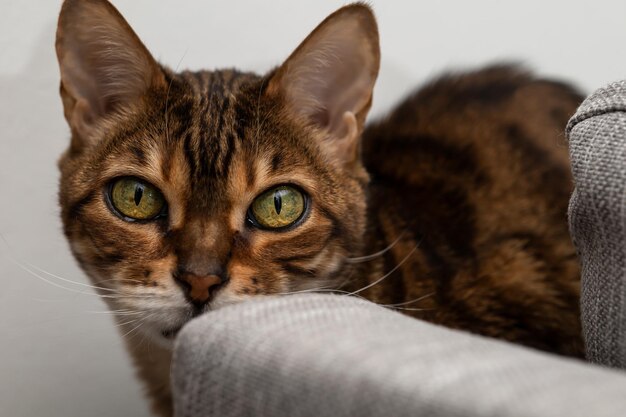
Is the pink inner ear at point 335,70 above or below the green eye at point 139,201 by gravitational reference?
above

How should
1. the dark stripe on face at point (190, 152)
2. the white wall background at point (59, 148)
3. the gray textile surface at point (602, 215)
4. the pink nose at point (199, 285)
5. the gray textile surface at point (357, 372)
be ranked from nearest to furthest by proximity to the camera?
the gray textile surface at point (357, 372) < the gray textile surface at point (602, 215) < the pink nose at point (199, 285) < the dark stripe on face at point (190, 152) < the white wall background at point (59, 148)

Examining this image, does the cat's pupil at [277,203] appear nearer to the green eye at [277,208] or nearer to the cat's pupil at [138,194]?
the green eye at [277,208]

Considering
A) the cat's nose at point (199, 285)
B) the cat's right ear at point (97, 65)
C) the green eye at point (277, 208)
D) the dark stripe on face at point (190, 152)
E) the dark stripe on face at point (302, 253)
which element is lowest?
the dark stripe on face at point (302, 253)

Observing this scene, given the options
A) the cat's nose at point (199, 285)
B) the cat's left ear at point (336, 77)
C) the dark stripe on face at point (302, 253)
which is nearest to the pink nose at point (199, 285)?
the cat's nose at point (199, 285)

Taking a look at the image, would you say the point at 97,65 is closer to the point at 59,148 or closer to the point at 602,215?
the point at 59,148

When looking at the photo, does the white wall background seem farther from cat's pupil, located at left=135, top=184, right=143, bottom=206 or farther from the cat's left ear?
the cat's left ear

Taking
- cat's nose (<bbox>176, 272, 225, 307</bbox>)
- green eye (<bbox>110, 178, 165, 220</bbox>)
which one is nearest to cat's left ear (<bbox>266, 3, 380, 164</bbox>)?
green eye (<bbox>110, 178, 165, 220</bbox>)
